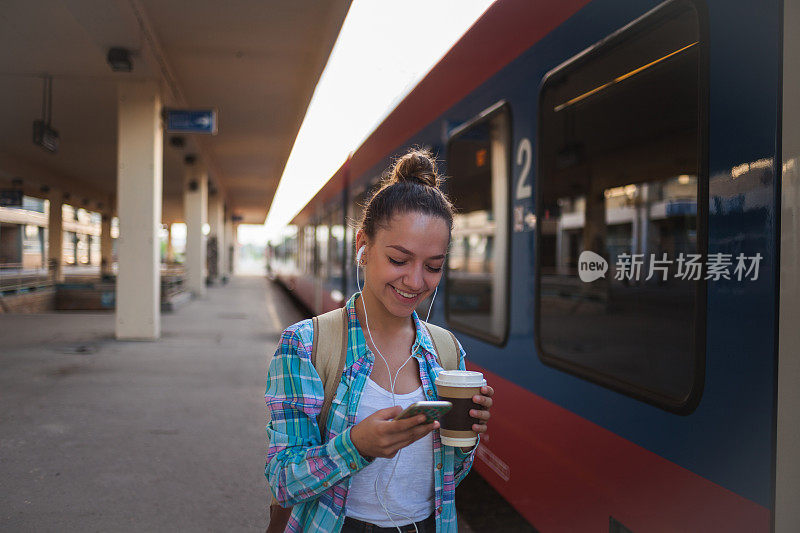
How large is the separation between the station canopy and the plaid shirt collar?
6.10m

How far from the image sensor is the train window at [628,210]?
194 cm

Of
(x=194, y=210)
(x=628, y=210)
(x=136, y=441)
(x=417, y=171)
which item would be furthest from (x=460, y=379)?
(x=194, y=210)

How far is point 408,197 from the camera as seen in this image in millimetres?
1545

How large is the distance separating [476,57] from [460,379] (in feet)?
8.74

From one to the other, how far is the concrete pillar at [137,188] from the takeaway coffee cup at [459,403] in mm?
8889

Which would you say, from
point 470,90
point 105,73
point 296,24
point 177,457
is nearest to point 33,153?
point 105,73

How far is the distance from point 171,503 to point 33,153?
1857 centimetres

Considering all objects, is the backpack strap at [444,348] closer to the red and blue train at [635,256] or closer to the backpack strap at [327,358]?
the backpack strap at [327,358]

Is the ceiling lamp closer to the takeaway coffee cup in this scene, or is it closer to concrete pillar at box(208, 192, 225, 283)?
the takeaway coffee cup

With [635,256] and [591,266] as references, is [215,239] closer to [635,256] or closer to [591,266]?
[591,266]

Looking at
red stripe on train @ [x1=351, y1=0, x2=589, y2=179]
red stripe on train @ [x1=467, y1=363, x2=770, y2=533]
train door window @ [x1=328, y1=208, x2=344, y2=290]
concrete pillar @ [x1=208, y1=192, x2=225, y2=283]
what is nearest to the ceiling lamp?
train door window @ [x1=328, y1=208, x2=344, y2=290]

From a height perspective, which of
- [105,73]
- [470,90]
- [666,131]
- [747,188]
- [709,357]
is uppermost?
[105,73]

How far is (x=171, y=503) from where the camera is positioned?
3666 millimetres

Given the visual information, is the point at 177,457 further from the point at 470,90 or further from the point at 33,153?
the point at 33,153
